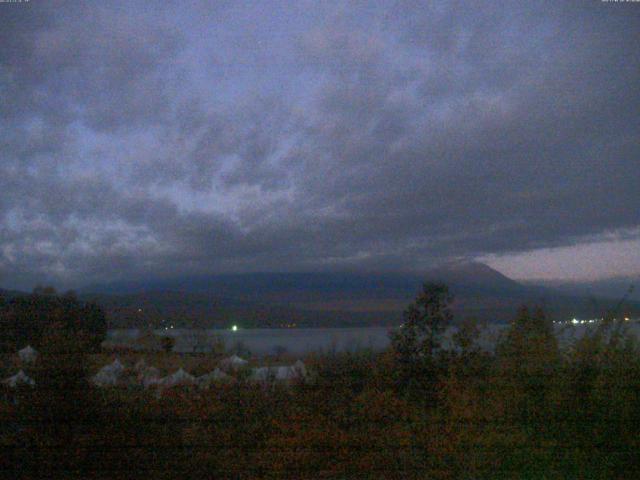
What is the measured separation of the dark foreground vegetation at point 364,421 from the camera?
583 cm

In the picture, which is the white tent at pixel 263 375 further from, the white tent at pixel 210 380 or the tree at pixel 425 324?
the tree at pixel 425 324

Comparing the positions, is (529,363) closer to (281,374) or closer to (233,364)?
(281,374)

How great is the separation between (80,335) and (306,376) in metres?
2.76

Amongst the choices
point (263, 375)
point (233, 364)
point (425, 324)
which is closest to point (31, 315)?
point (233, 364)

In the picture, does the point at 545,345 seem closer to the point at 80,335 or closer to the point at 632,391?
the point at 632,391

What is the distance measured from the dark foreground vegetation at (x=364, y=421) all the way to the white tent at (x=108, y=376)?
12.8 inches

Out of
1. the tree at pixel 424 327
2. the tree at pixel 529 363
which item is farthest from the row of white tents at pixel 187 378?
the tree at pixel 529 363

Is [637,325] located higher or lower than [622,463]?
higher

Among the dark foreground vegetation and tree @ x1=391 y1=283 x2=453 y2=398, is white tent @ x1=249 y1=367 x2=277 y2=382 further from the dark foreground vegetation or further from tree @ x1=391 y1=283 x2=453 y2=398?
tree @ x1=391 y1=283 x2=453 y2=398

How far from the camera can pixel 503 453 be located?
6031mm

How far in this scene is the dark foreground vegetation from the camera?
19.1 feet

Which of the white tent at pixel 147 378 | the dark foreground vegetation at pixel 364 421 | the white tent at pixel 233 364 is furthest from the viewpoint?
the white tent at pixel 233 364

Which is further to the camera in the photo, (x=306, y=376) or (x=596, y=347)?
(x=306, y=376)

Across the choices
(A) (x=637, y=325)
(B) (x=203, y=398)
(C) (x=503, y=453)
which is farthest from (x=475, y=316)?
(B) (x=203, y=398)
